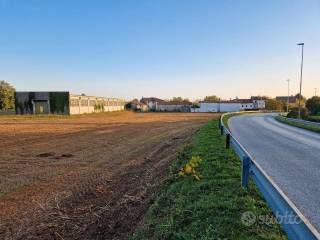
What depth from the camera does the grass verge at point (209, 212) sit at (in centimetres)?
441

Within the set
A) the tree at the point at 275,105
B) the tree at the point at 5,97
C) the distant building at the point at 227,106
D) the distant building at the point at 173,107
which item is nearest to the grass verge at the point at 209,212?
the tree at the point at 5,97

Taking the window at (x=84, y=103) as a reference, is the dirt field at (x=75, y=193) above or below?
below

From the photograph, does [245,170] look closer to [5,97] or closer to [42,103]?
[42,103]

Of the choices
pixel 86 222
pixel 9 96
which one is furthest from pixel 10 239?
pixel 9 96

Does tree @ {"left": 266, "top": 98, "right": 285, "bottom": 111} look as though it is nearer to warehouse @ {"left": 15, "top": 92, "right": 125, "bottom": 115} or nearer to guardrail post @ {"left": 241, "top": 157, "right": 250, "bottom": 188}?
warehouse @ {"left": 15, "top": 92, "right": 125, "bottom": 115}

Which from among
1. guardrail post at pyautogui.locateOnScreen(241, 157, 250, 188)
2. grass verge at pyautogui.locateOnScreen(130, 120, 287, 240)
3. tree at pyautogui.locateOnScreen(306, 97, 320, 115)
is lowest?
grass verge at pyautogui.locateOnScreen(130, 120, 287, 240)

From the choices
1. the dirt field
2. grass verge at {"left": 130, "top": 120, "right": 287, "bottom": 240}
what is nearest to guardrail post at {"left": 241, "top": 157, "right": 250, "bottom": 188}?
grass verge at {"left": 130, "top": 120, "right": 287, "bottom": 240}

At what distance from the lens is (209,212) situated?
16.9 feet

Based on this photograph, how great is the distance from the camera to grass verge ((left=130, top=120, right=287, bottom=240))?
4406 millimetres

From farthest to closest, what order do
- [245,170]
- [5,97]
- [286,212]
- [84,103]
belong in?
1. [5,97]
2. [84,103]
3. [245,170]
4. [286,212]

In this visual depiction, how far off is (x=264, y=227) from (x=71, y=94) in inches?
2429

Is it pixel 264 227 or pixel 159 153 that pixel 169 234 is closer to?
pixel 264 227

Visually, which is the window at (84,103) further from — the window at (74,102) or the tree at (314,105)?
the tree at (314,105)

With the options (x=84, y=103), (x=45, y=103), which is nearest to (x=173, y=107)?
(x=84, y=103)
